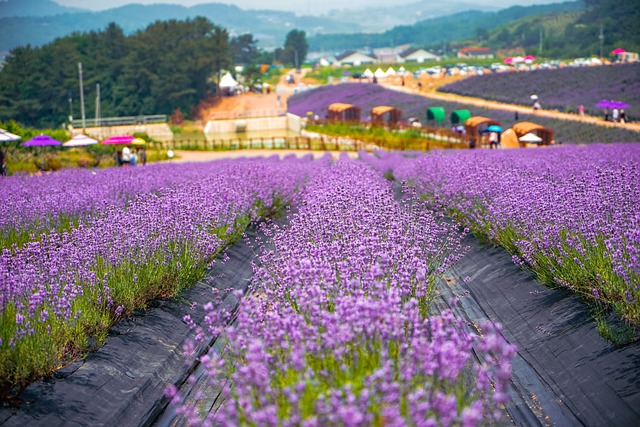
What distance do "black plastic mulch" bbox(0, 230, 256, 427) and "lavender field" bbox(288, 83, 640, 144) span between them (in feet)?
97.2

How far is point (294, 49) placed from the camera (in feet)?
595

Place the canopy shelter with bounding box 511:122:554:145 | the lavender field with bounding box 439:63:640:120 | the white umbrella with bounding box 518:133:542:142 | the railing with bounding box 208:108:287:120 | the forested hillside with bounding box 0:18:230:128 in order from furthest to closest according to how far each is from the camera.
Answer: the forested hillside with bounding box 0:18:230:128, the railing with bounding box 208:108:287:120, the lavender field with bounding box 439:63:640:120, the canopy shelter with bounding box 511:122:554:145, the white umbrella with bounding box 518:133:542:142

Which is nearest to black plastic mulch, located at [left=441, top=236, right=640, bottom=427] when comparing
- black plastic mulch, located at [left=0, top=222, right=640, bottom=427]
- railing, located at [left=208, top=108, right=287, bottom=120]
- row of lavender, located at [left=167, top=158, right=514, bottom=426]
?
black plastic mulch, located at [left=0, top=222, right=640, bottom=427]

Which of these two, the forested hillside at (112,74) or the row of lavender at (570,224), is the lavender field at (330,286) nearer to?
the row of lavender at (570,224)

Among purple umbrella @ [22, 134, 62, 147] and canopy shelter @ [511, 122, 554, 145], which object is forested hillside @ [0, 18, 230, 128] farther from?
canopy shelter @ [511, 122, 554, 145]

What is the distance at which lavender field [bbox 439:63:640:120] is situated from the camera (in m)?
54.5

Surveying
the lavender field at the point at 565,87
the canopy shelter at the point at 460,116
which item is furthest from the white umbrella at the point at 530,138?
the canopy shelter at the point at 460,116

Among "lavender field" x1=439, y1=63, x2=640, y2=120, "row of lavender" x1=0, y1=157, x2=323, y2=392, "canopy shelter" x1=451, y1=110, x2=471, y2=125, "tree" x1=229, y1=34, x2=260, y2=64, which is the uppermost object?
"tree" x1=229, y1=34, x2=260, y2=64

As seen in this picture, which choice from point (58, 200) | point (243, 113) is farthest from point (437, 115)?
point (58, 200)

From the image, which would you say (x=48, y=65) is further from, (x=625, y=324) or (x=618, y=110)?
(x=625, y=324)

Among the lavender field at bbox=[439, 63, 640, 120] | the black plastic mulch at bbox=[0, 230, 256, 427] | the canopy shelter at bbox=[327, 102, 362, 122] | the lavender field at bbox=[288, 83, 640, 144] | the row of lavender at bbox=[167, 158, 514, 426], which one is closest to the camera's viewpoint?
the row of lavender at bbox=[167, 158, 514, 426]

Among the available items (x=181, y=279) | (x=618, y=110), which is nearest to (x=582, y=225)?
(x=181, y=279)

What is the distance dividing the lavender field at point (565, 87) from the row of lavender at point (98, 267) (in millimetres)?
38725

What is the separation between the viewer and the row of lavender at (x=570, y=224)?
672cm
